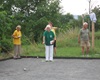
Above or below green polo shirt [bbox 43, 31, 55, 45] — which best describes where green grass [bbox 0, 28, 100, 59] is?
below

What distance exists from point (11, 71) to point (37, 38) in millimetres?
14720

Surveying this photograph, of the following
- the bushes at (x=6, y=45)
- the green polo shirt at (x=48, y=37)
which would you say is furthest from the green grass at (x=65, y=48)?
the green polo shirt at (x=48, y=37)

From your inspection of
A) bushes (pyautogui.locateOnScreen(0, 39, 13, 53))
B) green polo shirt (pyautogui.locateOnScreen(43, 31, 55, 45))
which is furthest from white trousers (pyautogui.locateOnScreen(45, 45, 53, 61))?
bushes (pyautogui.locateOnScreen(0, 39, 13, 53))

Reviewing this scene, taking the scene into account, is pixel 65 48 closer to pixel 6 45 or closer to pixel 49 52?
pixel 6 45

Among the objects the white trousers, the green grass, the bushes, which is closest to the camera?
the white trousers

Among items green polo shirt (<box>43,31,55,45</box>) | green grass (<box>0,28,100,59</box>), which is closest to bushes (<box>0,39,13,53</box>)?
green grass (<box>0,28,100,59</box>)

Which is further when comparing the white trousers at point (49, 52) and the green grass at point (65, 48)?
the green grass at point (65, 48)

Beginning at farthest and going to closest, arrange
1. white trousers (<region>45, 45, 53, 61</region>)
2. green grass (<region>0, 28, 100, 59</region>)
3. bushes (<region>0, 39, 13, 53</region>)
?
1. bushes (<region>0, 39, 13, 53</region>)
2. green grass (<region>0, 28, 100, 59</region>)
3. white trousers (<region>45, 45, 53, 61</region>)

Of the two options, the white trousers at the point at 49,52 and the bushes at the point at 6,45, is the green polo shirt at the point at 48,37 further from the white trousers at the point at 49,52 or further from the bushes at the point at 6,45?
the bushes at the point at 6,45

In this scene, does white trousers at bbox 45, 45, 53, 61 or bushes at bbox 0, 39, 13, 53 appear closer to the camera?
white trousers at bbox 45, 45, 53, 61

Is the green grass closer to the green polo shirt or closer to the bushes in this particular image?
the bushes

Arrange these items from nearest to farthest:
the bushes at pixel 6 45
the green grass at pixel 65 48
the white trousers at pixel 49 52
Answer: the white trousers at pixel 49 52
the green grass at pixel 65 48
the bushes at pixel 6 45

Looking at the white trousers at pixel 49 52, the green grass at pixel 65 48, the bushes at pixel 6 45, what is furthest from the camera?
the bushes at pixel 6 45

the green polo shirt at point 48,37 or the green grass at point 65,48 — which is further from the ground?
the green polo shirt at point 48,37
